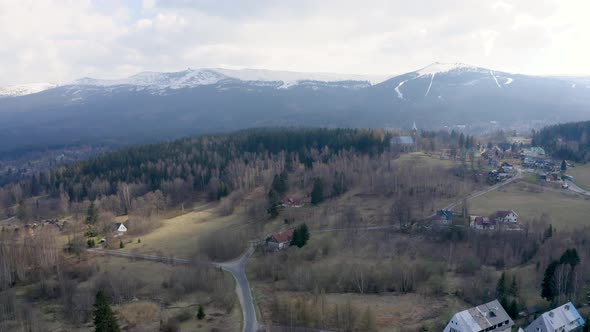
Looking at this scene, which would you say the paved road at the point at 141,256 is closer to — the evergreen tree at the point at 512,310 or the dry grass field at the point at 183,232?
the dry grass field at the point at 183,232

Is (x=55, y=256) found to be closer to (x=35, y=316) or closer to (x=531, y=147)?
(x=35, y=316)

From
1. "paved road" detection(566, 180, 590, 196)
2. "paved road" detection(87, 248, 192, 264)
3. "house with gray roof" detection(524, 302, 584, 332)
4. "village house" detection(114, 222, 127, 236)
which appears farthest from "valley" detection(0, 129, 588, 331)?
"house with gray roof" detection(524, 302, 584, 332)

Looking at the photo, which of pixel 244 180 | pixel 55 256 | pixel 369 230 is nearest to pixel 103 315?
pixel 55 256

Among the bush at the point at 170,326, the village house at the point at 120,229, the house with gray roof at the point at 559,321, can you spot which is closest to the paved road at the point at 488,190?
the house with gray roof at the point at 559,321

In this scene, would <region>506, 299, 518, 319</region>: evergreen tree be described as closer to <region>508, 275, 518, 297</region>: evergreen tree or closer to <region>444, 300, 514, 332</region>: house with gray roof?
<region>444, 300, 514, 332</region>: house with gray roof

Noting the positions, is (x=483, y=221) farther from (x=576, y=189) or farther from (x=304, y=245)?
(x=576, y=189)

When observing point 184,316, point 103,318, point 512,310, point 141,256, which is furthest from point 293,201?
point 103,318

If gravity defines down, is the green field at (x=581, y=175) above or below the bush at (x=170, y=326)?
above
